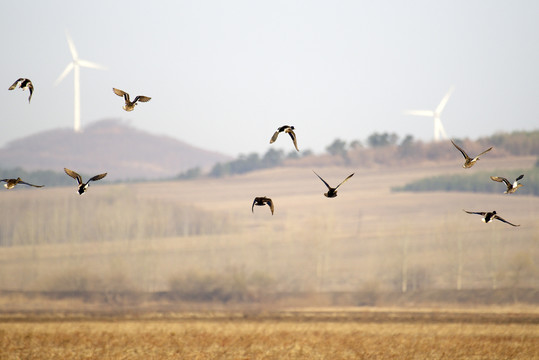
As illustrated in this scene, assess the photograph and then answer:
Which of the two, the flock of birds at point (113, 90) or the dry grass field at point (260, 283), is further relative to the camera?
the dry grass field at point (260, 283)

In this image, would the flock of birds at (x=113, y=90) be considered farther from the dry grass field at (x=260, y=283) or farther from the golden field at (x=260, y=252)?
the golden field at (x=260, y=252)

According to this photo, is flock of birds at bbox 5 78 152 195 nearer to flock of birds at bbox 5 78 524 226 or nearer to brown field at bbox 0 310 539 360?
flock of birds at bbox 5 78 524 226

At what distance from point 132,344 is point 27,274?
107m

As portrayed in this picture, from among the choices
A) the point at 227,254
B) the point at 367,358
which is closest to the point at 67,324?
the point at 367,358

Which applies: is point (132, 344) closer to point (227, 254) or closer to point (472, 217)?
point (227, 254)

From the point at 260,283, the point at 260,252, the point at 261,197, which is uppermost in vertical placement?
the point at 261,197

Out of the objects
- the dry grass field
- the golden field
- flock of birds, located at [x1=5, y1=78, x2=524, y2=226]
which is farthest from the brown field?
the golden field

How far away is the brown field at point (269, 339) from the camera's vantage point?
52125 millimetres

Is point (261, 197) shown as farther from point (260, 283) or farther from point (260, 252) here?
point (260, 252)

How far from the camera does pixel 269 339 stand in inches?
2325

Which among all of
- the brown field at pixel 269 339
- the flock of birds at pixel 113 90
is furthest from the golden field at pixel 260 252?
the flock of birds at pixel 113 90

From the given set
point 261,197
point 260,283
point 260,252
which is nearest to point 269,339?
point 261,197

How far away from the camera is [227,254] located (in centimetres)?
17788

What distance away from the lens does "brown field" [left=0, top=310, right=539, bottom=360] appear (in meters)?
52.1
